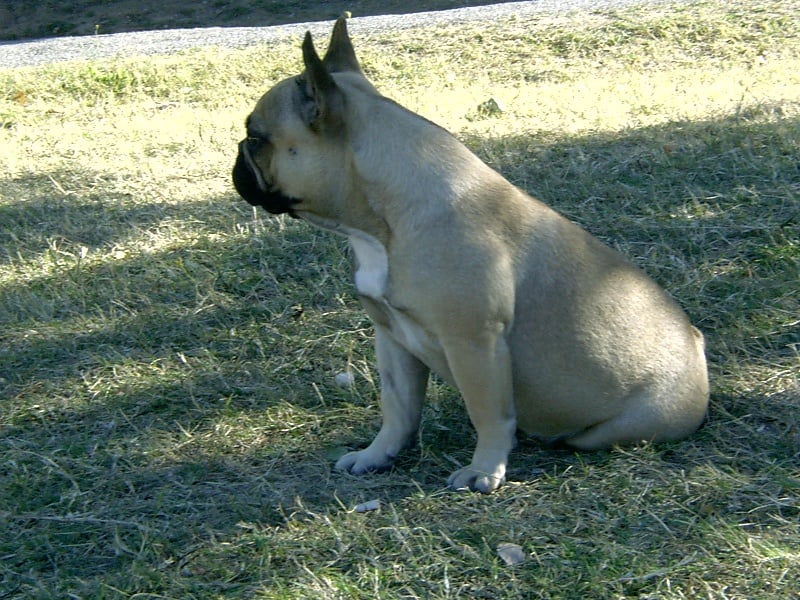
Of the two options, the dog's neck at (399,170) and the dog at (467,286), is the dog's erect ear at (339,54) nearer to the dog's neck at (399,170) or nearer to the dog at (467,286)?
the dog at (467,286)

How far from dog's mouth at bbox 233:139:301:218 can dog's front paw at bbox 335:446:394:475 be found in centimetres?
107

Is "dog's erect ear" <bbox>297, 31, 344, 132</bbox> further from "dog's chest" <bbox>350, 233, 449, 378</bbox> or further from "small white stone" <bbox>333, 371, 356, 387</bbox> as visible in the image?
"small white stone" <bbox>333, 371, 356, 387</bbox>

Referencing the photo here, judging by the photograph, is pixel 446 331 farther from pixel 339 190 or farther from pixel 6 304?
pixel 6 304

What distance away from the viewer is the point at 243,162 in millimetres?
4301

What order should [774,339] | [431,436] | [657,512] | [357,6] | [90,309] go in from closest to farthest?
[657,512], [431,436], [774,339], [90,309], [357,6]

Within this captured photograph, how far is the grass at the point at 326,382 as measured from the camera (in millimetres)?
3820

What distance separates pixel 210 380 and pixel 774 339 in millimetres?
2794

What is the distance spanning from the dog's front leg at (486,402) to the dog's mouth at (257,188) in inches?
33.7

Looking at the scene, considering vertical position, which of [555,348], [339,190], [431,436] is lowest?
[431,436]

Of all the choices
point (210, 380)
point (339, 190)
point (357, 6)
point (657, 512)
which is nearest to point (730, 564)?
point (657, 512)

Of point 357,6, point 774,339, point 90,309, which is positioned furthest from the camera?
point 357,6

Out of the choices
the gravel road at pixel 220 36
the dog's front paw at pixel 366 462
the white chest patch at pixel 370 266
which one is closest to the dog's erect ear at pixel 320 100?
the white chest patch at pixel 370 266

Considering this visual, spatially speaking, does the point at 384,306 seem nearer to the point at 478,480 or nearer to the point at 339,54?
the point at 478,480

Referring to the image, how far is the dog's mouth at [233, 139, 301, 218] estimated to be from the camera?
13.9 ft
